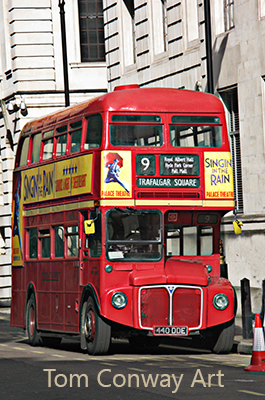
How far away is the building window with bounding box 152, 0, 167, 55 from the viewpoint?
89.4 ft

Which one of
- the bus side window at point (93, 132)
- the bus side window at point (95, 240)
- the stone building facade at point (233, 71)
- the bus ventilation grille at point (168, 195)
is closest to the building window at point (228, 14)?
the stone building facade at point (233, 71)

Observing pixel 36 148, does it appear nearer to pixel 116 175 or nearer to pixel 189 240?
pixel 116 175

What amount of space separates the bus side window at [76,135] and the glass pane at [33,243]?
272cm

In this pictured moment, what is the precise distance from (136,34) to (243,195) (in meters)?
8.08

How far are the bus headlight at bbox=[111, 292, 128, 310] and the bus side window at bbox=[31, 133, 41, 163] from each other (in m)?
4.65

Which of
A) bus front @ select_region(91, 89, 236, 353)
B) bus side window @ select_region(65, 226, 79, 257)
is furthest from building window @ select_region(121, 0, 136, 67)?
bus front @ select_region(91, 89, 236, 353)

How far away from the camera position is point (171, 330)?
1584 centimetres

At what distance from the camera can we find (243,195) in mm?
22891

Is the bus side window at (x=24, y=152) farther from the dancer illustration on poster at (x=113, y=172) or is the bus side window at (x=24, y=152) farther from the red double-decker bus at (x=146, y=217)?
the dancer illustration on poster at (x=113, y=172)

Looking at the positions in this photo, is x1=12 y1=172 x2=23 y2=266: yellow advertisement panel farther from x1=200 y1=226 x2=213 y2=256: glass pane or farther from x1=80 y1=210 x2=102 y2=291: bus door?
x1=200 y1=226 x2=213 y2=256: glass pane

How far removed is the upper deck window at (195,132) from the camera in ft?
54.9

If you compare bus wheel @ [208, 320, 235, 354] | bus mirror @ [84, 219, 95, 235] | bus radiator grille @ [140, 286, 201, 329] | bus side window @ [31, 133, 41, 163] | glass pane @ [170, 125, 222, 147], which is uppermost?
bus side window @ [31, 133, 41, 163]

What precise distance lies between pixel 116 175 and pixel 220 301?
2789 mm

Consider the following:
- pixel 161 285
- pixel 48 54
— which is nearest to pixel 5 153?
pixel 48 54
